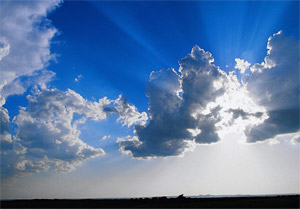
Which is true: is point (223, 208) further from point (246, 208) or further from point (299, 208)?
point (299, 208)

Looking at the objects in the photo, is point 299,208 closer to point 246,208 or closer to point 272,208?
point 272,208

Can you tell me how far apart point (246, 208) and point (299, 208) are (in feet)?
36.6

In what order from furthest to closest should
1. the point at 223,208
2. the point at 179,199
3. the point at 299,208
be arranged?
the point at 179,199
the point at 223,208
the point at 299,208

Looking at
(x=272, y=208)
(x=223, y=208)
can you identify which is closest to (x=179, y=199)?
(x=223, y=208)

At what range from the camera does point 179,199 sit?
87.1 m

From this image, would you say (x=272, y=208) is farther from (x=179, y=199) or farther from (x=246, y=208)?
(x=179, y=199)

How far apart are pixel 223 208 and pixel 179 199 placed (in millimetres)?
39528

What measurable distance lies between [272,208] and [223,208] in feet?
34.4

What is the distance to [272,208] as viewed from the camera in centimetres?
4784

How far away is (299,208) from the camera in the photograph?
47375mm

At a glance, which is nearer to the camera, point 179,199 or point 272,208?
point 272,208

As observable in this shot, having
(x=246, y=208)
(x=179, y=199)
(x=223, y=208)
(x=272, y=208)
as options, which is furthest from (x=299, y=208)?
(x=179, y=199)

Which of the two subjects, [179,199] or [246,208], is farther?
[179,199]

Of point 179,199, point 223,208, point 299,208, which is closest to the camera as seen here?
point 299,208
